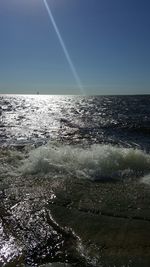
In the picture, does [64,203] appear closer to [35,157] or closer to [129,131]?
[35,157]

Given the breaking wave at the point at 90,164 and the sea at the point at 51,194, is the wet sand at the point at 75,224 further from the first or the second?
the breaking wave at the point at 90,164

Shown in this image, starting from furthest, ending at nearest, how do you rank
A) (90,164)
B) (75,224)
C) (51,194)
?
(90,164)
(51,194)
(75,224)

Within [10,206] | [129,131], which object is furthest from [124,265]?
[129,131]

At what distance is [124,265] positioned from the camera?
15.7 ft

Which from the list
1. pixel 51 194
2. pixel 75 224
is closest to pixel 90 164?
pixel 51 194

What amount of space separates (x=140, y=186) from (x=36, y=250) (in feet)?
13.8

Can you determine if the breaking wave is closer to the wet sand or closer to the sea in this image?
the sea

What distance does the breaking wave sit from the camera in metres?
10.1

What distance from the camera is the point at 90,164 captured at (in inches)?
422

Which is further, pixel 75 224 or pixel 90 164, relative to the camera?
pixel 90 164

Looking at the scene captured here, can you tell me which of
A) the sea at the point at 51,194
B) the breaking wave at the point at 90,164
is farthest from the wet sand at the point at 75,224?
the breaking wave at the point at 90,164

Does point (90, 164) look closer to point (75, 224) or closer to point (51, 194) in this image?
point (51, 194)

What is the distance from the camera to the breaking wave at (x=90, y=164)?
10.1 meters

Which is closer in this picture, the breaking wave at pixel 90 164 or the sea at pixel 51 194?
the sea at pixel 51 194
